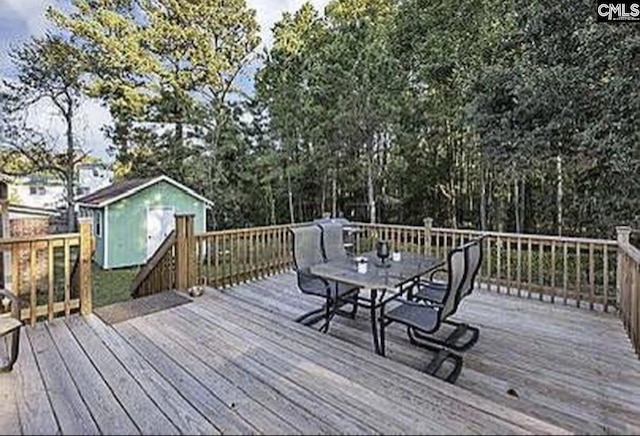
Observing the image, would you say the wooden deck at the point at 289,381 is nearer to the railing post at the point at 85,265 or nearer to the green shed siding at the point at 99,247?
the railing post at the point at 85,265

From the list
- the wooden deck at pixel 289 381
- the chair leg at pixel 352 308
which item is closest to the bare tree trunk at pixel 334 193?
the chair leg at pixel 352 308

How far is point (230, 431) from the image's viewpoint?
1949mm

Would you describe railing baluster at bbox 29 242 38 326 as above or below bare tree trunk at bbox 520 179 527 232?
below

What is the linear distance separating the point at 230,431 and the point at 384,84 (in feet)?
28.8

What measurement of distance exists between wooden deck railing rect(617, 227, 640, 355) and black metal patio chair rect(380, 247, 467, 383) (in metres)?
1.39

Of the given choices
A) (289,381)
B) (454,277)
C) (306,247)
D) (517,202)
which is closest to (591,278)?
(454,277)

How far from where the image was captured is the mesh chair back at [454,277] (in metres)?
2.93

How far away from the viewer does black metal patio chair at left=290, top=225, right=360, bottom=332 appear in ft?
13.0

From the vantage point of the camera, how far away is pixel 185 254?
4.80m

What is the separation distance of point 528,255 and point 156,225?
11.0 meters

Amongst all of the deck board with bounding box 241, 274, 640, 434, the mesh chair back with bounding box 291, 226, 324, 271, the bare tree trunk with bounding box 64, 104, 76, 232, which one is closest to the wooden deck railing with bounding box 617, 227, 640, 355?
the deck board with bounding box 241, 274, 640, 434

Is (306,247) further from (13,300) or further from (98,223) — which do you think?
(98,223)

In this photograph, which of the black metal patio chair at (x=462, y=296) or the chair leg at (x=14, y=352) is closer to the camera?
the chair leg at (x=14, y=352)

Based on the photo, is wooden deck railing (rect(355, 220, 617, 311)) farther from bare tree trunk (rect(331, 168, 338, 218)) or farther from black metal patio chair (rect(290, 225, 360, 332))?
bare tree trunk (rect(331, 168, 338, 218))
